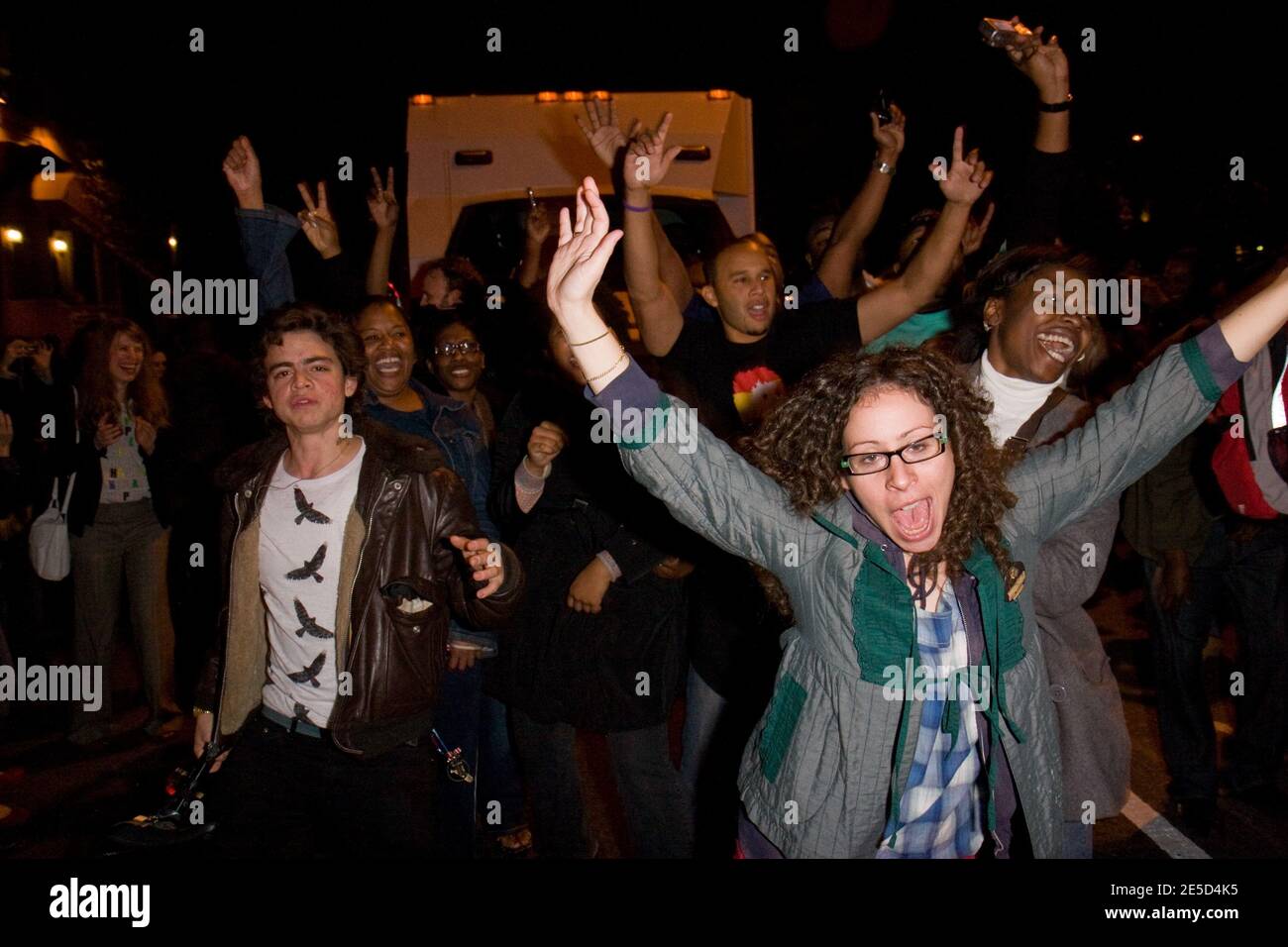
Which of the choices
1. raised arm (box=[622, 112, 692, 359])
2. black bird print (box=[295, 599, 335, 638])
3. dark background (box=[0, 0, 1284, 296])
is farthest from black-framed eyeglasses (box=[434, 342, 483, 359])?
dark background (box=[0, 0, 1284, 296])

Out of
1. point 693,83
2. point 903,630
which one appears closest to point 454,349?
point 903,630

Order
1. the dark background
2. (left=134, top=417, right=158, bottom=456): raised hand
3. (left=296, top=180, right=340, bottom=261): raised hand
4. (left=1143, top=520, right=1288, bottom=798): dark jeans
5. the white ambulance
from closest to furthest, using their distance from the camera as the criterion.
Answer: (left=1143, top=520, right=1288, bottom=798): dark jeans, (left=296, top=180, right=340, bottom=261): raised hand, (left=134, top=417, right=158, bottom=456): raised hand, the white ambulance, the dark background

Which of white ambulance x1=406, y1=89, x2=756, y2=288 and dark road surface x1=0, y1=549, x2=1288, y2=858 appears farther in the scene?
white ambulance x1=406, y1=89, x2=756, y2=288

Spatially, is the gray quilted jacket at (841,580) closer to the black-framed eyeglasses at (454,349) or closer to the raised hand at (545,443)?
the raised hand at (545,443)

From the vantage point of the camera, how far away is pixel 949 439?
2.35 meters

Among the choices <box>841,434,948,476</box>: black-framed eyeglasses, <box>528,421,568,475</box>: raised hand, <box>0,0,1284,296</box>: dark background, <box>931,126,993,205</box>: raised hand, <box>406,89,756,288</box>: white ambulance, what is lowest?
<box>841,434,948,476</box>: black-framed eyeglasses

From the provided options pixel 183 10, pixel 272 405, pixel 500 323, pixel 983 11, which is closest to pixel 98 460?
pixel 500 323

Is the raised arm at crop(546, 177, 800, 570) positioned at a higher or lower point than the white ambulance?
lower

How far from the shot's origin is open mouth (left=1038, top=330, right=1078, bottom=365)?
2.94 metres

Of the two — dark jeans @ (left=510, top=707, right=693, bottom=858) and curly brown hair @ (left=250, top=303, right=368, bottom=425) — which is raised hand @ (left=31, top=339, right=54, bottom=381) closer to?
curly brown hair @ (left=250, top=303, right=368, bottom=425)

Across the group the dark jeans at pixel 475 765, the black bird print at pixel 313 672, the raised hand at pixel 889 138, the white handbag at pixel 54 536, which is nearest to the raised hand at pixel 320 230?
the white handbag at pixel 54 536

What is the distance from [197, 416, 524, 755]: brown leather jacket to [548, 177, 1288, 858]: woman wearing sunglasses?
0.90 meters

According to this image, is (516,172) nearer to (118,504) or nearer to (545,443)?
(118,504)
